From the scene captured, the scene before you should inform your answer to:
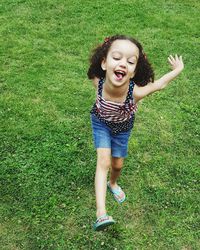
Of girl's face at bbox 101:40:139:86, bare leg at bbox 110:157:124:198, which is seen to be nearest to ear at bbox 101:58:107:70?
girl's face at bbox 101:40:139:86

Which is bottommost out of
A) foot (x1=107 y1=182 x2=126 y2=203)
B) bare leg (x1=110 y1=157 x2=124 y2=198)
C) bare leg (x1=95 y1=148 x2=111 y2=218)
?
foot (x1=107 y1=182 x2=126 y2=203)

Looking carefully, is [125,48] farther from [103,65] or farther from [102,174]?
[102,174]

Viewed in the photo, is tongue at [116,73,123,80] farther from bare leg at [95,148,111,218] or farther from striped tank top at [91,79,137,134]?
bare leg at [95,148,111,218]

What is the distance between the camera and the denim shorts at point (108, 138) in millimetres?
4211

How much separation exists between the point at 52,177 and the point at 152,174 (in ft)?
3.96

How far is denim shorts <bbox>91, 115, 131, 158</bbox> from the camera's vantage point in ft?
13.8

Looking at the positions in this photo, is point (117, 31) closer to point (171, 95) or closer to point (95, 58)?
point (171, 95)

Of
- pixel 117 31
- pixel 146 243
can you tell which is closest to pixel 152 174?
pixel 146 243

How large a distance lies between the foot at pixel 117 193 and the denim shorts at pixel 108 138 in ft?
2.21

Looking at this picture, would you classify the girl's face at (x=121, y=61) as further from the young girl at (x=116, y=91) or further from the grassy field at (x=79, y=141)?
the grassy field at (x=79, y=141)

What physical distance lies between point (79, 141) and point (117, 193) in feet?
3.46

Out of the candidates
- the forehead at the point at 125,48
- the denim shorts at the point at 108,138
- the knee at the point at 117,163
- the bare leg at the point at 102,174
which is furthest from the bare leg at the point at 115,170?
the forehead at the point at 125,48

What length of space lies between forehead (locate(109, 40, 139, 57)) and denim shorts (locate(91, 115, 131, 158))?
701mm

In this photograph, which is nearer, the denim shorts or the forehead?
the forehead
